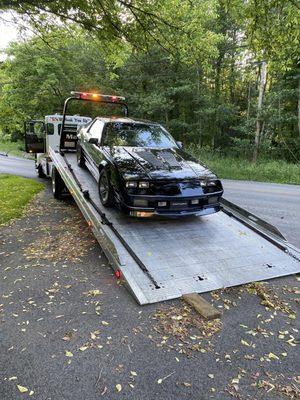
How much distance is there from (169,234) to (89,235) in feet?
5.96

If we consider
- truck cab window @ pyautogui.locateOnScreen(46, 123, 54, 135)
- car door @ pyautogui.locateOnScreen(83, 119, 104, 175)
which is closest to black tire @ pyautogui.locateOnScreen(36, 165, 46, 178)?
truck cab window @ pyautogui.locateOnScreen(46, 123, 54, 135)

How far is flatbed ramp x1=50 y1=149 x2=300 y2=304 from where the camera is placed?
14.2 ft

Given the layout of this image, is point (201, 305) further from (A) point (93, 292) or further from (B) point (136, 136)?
(B) point (136, 136)

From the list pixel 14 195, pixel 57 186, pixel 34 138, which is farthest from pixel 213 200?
pixel 34 138

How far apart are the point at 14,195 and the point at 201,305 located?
308 inches

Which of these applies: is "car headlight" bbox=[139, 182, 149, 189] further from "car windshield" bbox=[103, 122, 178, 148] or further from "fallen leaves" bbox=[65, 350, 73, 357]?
"fallen leaves" bbox=[65, 350, 73, 357]

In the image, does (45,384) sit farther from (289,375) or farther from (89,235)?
(89,235)

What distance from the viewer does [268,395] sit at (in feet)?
9.00

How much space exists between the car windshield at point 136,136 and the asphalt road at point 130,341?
2659 millimetres

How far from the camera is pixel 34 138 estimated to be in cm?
1341

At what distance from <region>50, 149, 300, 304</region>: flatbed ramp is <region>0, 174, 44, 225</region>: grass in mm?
2433

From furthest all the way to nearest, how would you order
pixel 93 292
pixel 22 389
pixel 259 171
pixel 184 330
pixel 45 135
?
pixel 259 171 < pixel 45 135 < pixel 93 292 < pixel 184 330 < pixel 22 389

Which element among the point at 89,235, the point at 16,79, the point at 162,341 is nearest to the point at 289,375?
the point at 162,341

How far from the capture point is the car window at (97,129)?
702 cm
